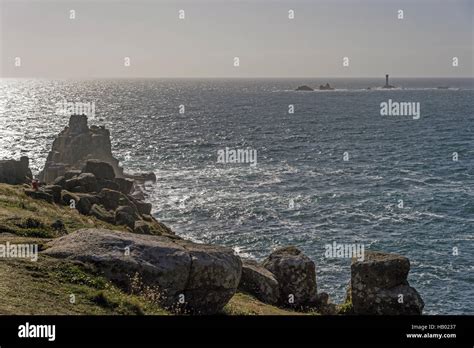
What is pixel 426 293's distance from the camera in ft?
136

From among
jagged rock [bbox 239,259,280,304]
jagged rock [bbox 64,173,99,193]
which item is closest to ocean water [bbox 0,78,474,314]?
jagged rock [bbox 64,173,99,193]

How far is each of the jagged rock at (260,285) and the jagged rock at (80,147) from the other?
63.6 meters

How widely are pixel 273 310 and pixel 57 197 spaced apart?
22442mm

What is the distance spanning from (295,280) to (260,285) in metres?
2.35

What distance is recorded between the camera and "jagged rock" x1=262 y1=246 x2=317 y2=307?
82.2 feet

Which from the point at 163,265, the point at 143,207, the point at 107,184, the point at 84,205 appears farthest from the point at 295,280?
the point at 143,207

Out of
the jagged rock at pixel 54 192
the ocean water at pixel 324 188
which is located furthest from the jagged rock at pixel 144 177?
the jagged rock at pixel 54 192

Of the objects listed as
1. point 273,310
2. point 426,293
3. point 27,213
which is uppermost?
point 27,213

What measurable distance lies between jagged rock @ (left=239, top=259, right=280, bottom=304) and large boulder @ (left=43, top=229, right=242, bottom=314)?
5.87 metres

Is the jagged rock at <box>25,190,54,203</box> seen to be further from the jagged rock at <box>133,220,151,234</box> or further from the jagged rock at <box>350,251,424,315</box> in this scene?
Result: the jagged rock at <box>350,251,424,315</box>

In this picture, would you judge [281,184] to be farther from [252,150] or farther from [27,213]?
[27,213]

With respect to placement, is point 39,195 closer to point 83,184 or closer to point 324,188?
point 83,184

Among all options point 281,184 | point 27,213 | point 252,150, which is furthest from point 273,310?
point 252,150

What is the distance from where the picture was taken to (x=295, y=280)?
2523 centimetres
